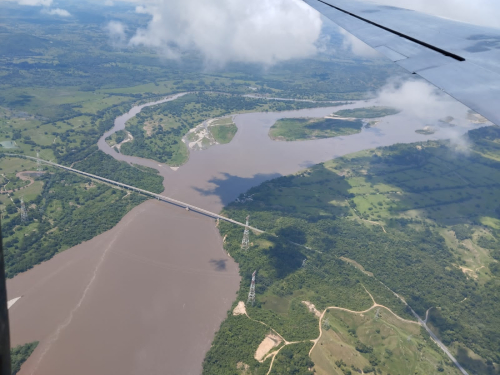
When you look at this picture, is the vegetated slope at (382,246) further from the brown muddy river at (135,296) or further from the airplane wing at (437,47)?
the airplane wing at (437,47)

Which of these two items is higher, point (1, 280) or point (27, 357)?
point (1, 280)

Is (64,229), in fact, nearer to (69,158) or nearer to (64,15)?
(69,158)

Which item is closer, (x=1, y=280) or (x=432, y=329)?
(x=1, y=280)

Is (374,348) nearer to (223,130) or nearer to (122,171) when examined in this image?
(122,171)

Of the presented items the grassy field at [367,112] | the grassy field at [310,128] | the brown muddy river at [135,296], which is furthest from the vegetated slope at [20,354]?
the grassy field at [367,112]

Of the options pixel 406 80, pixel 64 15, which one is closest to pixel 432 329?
pixel 406 80

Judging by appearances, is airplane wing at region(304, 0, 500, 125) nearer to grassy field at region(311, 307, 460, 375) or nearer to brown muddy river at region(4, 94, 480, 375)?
grassy field at region(311, 307, 460, 375)

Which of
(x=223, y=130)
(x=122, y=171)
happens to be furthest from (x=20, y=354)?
(x=223, y=130)

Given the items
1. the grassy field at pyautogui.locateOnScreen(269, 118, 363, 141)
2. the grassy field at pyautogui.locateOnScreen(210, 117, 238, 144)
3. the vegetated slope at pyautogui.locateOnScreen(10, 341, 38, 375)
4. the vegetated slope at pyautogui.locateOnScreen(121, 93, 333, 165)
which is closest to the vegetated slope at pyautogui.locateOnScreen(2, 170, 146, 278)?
the vegetated slope at pyautogui.locateOnScreen(10, 341, 38, 375)
